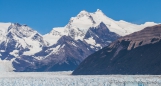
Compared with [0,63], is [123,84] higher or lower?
lower

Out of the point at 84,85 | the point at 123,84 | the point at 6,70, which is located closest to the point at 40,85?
the point at 84,85

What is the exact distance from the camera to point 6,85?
4685 inches

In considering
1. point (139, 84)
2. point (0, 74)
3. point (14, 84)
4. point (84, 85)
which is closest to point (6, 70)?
point (0, 74)

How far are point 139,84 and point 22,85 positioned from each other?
27251 millimetres

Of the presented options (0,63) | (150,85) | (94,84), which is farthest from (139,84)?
(0,63)

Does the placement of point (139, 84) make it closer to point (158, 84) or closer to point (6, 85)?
point (158, 84)

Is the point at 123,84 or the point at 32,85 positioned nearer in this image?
the point at 123,84

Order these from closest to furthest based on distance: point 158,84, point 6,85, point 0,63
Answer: point 158,84
point 6,85
point 0,63

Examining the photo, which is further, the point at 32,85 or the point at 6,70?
the point at 6,70

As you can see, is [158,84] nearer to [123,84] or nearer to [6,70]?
[123,84]

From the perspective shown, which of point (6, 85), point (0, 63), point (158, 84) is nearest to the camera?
point (158, 84)

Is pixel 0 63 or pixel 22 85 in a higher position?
pixel 0 63

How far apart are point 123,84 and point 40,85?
2031 cm

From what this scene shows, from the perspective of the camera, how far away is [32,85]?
396 feet
